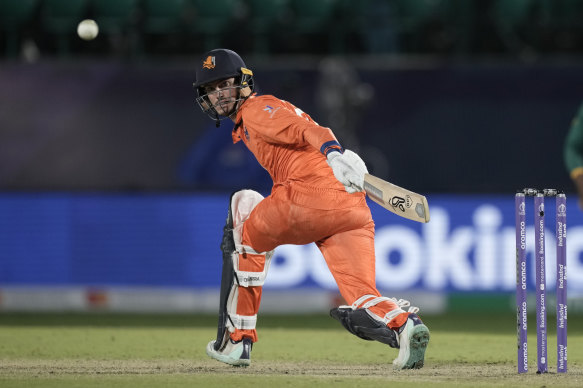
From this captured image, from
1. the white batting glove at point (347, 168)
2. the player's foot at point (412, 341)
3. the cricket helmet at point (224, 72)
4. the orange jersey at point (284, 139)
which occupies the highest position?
the cricket helmet at point (224, 72)

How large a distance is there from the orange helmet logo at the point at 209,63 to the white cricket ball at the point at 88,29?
20.6 feet

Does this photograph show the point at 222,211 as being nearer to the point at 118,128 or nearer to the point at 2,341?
the point at 118,128

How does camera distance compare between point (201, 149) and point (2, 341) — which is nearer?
point (2, 341)

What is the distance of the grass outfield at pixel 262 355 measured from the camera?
240 inches

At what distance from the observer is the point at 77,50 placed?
13.0 m

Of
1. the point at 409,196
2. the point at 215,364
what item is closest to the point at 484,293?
the point at 215,364

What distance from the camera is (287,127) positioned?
6094 millimetres

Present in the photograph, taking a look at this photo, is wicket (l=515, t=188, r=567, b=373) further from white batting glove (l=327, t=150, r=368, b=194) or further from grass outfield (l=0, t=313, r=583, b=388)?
white batting glove (l=327, t=150, r=368, b=194)

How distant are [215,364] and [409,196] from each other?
77.2 inches

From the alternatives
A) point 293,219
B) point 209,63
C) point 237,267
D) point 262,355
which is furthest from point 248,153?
point 293,219

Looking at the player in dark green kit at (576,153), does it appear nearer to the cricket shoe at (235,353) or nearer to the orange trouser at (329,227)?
the orange trouser at (329,227)

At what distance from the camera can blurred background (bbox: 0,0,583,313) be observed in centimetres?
1128

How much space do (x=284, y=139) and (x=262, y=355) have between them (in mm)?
1947

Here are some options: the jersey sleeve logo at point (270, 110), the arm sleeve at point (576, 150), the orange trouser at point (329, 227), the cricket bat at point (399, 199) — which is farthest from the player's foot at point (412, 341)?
the arm sleeve at point (576, 150)
